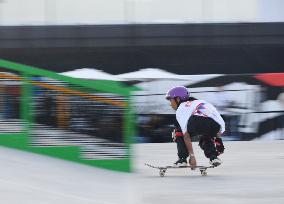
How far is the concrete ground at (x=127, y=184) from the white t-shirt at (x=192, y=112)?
0.74 metres

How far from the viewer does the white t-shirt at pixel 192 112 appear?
36.4 ft

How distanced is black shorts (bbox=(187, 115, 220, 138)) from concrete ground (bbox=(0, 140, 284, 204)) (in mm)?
601

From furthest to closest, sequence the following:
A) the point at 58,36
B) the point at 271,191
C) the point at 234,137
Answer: the point at 58,36 < the point at 234,137 < the point at 271,191

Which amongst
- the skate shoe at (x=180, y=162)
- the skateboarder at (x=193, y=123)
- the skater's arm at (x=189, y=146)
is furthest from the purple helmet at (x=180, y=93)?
the skate shoe at (x=180, y=162)

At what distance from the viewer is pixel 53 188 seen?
9180 mm

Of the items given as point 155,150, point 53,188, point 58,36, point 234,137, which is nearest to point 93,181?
point 53,188

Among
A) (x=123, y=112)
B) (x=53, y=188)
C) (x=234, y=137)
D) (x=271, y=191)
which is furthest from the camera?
(x=234, y=137)

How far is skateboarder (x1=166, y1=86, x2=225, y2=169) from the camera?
1112cm

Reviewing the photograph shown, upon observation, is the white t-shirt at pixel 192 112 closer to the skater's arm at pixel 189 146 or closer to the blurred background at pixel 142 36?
the skater's arm at pixel 189 146

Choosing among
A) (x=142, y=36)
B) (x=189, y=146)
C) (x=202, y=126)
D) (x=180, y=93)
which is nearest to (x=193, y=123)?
(x=202, y=126)

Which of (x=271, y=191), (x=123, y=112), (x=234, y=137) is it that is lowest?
(x=234, y=137)

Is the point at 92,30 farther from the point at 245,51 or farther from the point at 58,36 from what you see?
the point at 245,51

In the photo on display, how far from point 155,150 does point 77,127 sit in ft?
17.2

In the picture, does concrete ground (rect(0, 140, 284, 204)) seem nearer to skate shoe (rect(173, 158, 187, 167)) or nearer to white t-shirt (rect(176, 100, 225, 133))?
skate shoe (rect(173, 158, 187, 167))
